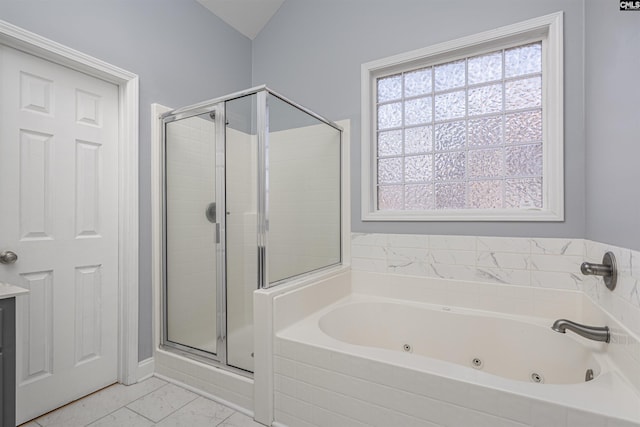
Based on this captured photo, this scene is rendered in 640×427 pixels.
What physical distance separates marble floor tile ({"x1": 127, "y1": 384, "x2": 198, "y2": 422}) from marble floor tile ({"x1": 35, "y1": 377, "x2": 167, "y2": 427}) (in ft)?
0.18

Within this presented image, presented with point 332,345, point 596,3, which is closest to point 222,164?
point 332,345

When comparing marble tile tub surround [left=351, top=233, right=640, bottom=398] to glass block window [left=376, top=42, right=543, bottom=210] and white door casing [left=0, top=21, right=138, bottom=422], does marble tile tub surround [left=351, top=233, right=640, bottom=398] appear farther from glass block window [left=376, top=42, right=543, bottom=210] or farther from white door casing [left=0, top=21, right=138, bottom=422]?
white door casing [left=0, top=21, right=138, bottom=422]

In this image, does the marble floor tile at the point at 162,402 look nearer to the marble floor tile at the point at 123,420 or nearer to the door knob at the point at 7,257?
the marble floor tile at the point at 123,420

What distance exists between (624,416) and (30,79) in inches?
114

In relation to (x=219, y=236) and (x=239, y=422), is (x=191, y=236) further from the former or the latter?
(x=239, y=422)

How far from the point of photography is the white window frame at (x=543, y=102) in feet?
5.86

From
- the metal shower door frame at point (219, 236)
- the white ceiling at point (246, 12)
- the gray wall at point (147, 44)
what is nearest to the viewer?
the gray wall at point (147, 44)

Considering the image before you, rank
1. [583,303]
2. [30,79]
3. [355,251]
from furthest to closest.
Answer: [355,251] < [583,303] < [30,79]

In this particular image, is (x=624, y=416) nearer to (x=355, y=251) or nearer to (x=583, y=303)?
(x=583, y=303)

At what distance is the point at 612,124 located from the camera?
139 cm

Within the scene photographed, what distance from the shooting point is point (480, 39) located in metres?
1.98

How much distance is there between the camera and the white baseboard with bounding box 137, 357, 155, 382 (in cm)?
200

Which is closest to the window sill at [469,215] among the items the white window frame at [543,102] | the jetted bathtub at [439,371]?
the white window frame at [543,102]

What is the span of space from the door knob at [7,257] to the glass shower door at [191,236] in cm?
76
